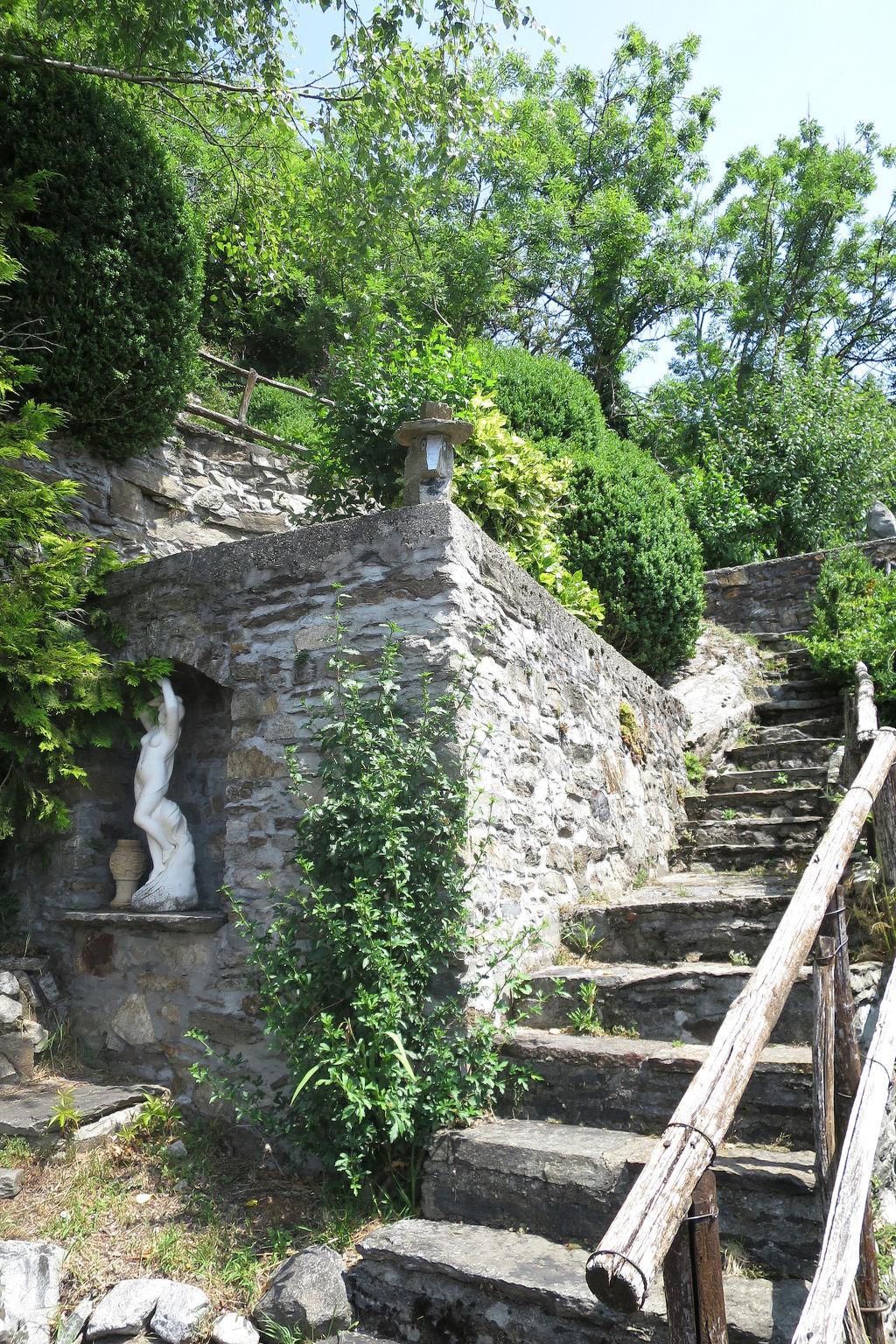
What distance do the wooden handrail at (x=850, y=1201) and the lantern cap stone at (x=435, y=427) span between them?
8.55 feet

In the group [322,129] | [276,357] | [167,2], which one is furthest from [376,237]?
[276,357]

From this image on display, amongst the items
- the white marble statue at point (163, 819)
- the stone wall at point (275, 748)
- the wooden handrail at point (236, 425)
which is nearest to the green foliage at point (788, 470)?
the wooden handrail at point (236, 425)

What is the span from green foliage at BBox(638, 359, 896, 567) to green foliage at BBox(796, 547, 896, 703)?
7.54 feet

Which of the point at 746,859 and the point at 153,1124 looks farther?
the point at 746,859

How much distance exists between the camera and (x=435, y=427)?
3.91 m

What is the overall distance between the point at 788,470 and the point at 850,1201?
10.5 metres

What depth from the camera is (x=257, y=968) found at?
368 cm

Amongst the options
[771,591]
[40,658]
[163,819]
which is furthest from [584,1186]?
[771,591]

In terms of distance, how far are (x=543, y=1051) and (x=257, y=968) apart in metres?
1.16

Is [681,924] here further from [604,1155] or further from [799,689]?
[799,689]

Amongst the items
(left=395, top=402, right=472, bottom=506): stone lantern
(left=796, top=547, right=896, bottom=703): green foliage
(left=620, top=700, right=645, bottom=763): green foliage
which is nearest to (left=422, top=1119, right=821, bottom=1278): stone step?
(left=395, top=402, right=472, bottom=506): stone lantern

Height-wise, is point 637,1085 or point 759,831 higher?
point 759,831

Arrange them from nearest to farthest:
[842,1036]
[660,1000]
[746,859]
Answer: [842,1036] → [660,1000] → [746,859]

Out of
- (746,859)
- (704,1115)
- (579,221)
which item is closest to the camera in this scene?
(704,1115)
